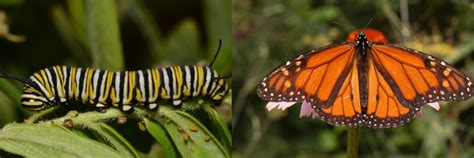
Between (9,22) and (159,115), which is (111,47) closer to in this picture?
(159,115)

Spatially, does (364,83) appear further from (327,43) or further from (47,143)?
(327,43)

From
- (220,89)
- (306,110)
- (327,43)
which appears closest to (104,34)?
(220,89)

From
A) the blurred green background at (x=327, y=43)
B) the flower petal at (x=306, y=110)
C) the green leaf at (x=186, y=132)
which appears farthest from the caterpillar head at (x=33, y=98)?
the blurred green background at (x=327, y=43)

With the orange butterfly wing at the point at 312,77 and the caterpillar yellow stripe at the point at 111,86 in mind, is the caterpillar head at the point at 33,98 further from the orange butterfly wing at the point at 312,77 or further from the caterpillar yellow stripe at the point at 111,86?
the orange butterfly wing at the point at 312,77

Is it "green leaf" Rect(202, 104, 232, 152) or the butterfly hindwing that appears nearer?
the butterfly hindwing

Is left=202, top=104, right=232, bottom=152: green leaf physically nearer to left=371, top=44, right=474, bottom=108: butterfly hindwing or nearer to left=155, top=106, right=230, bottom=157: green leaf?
left=155, top=106, right=230, bottom=157: green leaf

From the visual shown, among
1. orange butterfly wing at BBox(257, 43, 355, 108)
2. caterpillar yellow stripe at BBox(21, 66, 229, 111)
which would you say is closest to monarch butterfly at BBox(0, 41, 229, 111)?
caterpillar yellow stripe at BBox(21, 66, 229, 111)

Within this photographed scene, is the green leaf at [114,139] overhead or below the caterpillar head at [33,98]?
below
